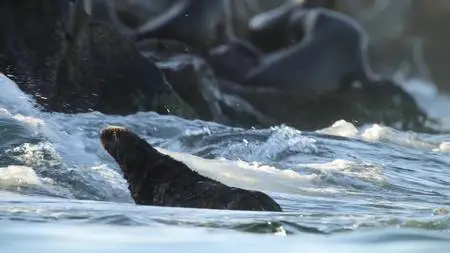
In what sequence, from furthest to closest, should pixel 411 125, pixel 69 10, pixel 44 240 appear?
pixel 411 125, pixel 69 10, pixel 44 240

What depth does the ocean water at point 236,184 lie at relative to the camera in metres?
2.48

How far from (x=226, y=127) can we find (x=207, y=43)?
Result: 175 centimetres

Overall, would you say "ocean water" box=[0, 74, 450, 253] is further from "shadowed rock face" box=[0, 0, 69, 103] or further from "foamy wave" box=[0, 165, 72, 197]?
"shadowed rock face" box=[0, 0, 69, 103]

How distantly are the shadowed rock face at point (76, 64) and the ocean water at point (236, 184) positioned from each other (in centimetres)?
42

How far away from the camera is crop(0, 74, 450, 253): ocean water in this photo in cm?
248

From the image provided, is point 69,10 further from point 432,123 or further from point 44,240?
point 44,240

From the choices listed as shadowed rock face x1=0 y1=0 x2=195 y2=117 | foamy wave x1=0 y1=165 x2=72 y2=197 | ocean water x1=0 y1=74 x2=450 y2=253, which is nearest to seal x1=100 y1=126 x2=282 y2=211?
ocean water x1=0 y1=74 x2=450 y2=253

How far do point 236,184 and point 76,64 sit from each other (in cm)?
598

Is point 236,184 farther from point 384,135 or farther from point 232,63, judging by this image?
point 232,63

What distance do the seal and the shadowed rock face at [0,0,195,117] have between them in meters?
5.91

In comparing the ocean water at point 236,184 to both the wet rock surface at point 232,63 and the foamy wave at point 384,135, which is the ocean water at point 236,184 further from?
the wet rock surface at point 232,63

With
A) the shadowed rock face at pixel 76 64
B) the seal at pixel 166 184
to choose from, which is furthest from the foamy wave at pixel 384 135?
the seal at pixel 166 184

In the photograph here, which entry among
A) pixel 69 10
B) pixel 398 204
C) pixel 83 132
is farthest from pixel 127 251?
pixel 69 10

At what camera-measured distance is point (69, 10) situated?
12.3 metres
